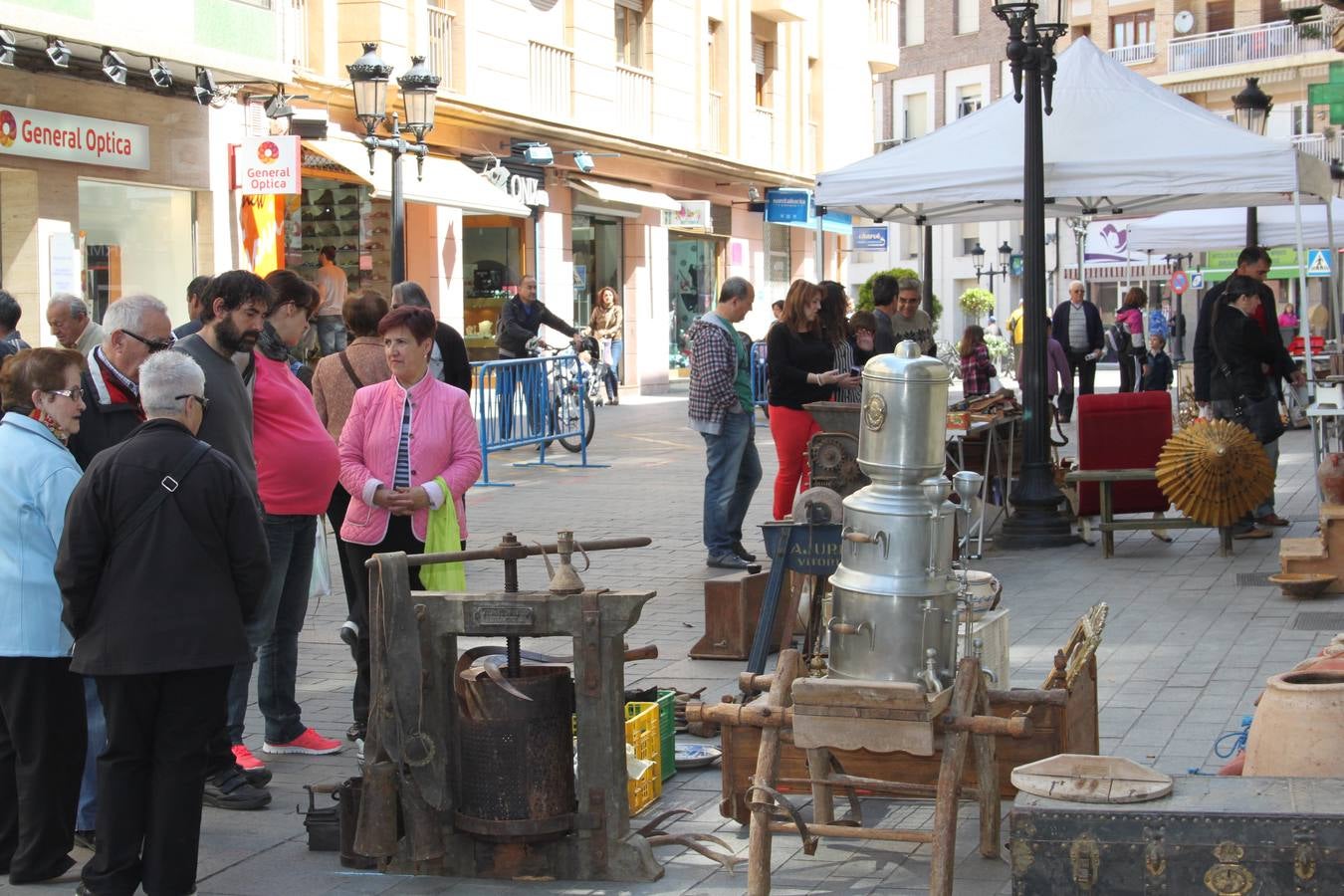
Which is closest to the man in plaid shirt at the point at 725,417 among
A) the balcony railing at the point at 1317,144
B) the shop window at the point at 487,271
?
the shop window at the point at 487,271

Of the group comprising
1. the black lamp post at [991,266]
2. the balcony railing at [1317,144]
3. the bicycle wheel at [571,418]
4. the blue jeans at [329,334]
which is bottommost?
the bicycle wheel at [571,418]

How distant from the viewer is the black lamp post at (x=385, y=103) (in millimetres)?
14539

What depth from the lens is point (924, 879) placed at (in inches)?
185

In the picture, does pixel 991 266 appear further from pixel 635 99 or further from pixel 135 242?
pixel 135 242

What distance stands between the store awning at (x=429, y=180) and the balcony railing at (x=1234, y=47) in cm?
3358

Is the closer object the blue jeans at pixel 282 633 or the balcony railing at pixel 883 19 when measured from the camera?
the blue jeans at pixel 282 633

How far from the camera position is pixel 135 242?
1720 centimetres

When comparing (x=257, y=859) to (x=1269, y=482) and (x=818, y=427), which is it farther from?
(x=1269, y=482)

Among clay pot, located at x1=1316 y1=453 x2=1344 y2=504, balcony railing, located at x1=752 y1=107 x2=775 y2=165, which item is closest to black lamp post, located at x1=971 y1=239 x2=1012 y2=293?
balcony railing, located at x1=752 y1=107 x2=775 y2=165

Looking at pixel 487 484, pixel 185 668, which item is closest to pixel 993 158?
pixel 487 484

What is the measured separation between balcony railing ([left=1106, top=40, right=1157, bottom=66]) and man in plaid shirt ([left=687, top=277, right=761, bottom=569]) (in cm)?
4704

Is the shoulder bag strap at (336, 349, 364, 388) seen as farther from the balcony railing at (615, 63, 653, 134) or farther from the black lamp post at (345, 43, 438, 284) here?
the balcony railing at (615, 63, 653, 134)

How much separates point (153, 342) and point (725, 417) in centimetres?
490

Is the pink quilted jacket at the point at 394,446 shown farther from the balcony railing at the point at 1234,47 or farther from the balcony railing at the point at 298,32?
the balcony railing at the point at 1234,47
